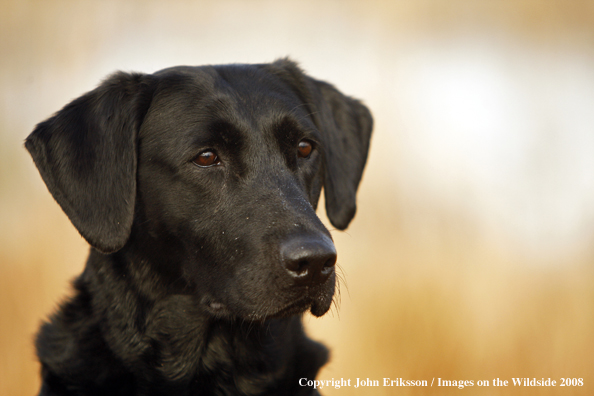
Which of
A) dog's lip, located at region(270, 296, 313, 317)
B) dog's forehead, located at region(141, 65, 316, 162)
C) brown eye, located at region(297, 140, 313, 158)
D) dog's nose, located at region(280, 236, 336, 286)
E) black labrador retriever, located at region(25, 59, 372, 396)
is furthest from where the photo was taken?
brown eye, located at region(297, 140, 313, 158)

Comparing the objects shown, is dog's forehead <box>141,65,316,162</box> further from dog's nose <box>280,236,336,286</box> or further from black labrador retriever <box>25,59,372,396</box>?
dog's nose <box>280,236,336,286</box>

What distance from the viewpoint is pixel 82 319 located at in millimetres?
2422

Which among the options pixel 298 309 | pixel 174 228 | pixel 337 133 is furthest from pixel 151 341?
pixel 337 133

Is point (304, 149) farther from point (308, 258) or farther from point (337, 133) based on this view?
point (308, 258)

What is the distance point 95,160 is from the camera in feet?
7.72

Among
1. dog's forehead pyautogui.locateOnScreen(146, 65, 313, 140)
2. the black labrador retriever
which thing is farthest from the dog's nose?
dog's forehead pyautogui.locateOnScreen(146, 65, 313, 140)

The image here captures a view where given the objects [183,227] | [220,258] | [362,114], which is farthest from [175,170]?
[362,114]

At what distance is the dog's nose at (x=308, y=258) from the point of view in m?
1.91

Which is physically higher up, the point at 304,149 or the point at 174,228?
the point at 304,149

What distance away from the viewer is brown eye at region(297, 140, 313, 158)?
262 cm

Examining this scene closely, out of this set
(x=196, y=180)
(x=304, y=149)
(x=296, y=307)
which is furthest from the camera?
(x=304, y=149)

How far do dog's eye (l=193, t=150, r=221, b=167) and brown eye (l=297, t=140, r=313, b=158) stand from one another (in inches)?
17.5

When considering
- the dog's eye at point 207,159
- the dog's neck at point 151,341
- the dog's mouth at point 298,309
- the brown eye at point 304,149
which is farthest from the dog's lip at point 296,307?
the brown eye at point 304,149

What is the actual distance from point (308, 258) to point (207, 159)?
29.2 inches
